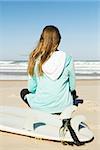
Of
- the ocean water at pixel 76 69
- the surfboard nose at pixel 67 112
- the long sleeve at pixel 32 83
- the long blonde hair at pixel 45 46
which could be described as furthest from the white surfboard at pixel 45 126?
the ocean water at pixel 76 69

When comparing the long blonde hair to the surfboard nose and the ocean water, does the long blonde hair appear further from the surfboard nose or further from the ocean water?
the ocean water

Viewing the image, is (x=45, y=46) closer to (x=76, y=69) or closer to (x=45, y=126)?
(x=45, y=126)

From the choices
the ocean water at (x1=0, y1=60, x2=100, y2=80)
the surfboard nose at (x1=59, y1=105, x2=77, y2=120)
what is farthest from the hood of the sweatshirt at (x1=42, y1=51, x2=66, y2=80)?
the ocean water at (x1=0, y1=60, x2=100, y2=80)

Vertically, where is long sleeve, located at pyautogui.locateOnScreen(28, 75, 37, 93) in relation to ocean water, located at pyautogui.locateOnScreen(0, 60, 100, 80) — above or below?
above

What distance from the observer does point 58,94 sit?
6.59ft

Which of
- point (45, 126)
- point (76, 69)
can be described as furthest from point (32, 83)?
point (76, 69)

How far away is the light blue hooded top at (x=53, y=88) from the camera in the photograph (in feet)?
6.50

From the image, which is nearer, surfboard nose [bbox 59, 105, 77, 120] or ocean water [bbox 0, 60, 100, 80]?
surfboard nose [bbox 59, 105, 77, 120]

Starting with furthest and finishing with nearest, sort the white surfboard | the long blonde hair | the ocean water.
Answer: the ocean water < the white surfboard < the long blonde hair

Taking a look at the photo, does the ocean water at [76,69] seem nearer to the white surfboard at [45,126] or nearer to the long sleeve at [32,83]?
the white surfboard at [45,126]

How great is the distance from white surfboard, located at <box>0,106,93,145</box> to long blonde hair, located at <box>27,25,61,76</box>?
27 cm

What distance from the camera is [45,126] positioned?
2.22 metres

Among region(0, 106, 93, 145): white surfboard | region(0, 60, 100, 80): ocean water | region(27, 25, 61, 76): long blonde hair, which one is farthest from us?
region(0, 60, 100, 80): ocean water

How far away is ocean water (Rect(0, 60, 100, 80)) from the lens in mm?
9281
